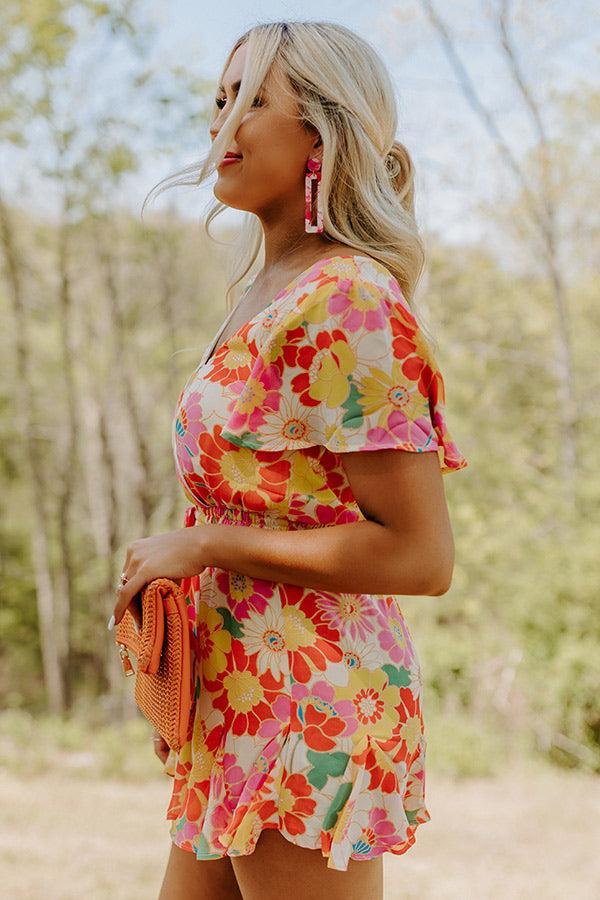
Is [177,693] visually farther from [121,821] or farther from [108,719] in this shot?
[108,719]

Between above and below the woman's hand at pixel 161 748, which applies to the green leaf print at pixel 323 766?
above

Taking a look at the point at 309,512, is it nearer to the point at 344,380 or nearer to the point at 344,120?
the point at 344,380

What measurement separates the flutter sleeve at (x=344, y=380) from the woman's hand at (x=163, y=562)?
14 centimetres

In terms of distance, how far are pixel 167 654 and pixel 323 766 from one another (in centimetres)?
23

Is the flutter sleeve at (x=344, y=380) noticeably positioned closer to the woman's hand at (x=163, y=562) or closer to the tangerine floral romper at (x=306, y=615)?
the tangerine floral romper at (x=306, y=615)

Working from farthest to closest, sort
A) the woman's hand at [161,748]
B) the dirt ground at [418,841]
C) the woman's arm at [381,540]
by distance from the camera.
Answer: the dirt ground at [418,841] < the woman's hand at [161,748] < the woman's arm at [381,540]

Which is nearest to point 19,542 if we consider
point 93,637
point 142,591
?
point 93,637

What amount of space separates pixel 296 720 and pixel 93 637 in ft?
52.8

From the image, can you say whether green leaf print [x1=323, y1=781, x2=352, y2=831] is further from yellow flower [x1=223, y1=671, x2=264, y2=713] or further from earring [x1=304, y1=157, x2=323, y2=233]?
earring [x1=304, y1=157, x2=323, y2=233]

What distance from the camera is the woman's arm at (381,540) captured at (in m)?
1.16

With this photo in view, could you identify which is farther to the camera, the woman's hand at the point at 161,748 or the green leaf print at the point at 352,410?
the woman's hand at the point at 161,748

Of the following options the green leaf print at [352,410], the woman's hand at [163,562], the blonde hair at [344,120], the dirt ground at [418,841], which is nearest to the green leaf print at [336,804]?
the woman's hand at [163,562]

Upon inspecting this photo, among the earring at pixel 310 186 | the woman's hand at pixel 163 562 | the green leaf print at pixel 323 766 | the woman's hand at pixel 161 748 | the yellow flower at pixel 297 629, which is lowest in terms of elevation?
the woman's hand at pixel 161 748

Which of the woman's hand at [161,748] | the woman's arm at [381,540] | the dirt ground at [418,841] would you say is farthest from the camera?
the dirt ground at [418,841]
